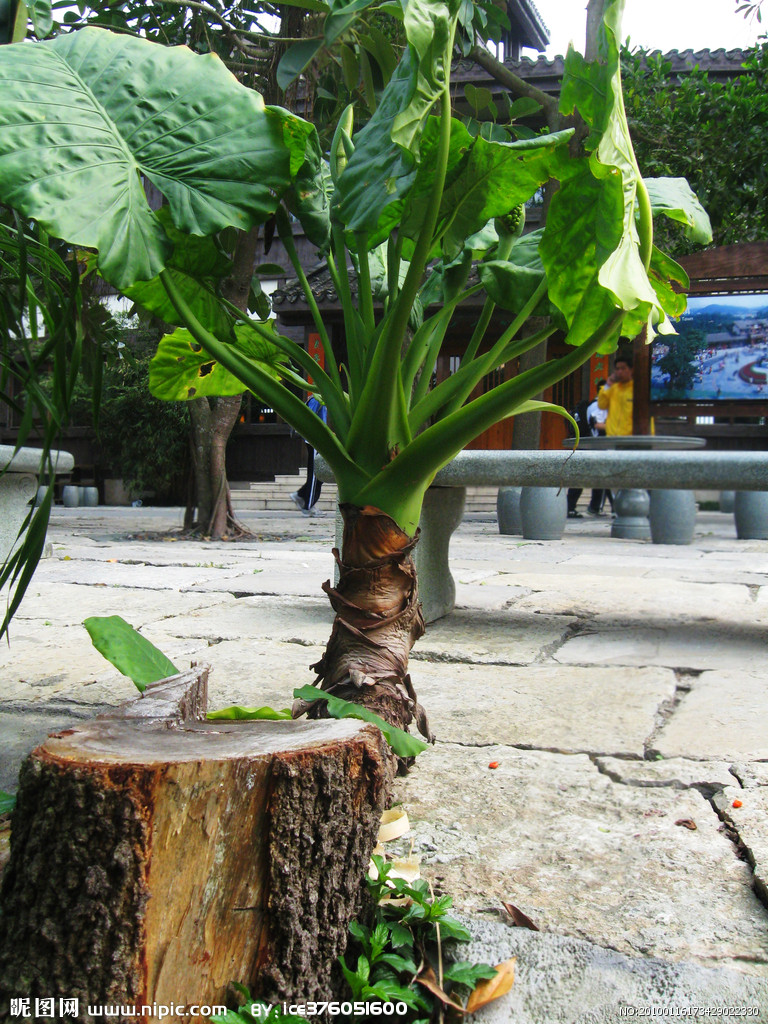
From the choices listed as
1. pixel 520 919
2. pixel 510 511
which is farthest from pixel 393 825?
pixel 510 511

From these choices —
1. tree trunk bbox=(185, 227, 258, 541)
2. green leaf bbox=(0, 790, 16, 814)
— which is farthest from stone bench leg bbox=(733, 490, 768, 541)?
green leaf bbox=(0, 790, 16, 814)

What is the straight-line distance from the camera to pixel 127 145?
4.25 feet

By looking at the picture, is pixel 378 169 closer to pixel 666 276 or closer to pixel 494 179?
pixel 494 179

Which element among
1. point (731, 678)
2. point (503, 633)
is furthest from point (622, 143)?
point (503, 633)

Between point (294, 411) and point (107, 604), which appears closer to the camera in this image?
point (294, 411)

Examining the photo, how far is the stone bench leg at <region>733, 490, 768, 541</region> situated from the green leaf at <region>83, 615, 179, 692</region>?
6567mm

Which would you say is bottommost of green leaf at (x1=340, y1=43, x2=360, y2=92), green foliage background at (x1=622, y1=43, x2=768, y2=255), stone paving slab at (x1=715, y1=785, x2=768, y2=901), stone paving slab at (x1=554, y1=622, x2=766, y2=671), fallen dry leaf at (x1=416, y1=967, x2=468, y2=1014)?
stone paving slab at (x1=554, y1=622, x2=766, y2=671)

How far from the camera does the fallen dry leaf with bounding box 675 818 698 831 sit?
4.16ft

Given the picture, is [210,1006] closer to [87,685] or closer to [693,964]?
[693,964]

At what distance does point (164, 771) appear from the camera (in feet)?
2.70

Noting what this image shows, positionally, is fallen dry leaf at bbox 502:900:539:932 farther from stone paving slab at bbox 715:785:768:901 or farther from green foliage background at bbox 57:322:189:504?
green foliage background at bbox 57:322:189:504

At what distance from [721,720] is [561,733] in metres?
0.38

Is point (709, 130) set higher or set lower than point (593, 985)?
higher

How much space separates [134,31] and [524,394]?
3950 millimetres
